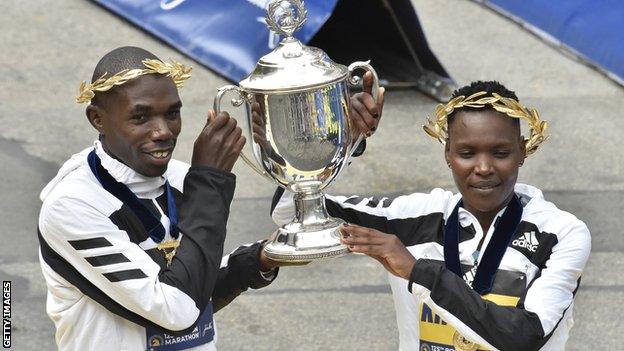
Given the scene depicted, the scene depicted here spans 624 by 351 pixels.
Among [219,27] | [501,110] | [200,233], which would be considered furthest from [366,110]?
[219,27]

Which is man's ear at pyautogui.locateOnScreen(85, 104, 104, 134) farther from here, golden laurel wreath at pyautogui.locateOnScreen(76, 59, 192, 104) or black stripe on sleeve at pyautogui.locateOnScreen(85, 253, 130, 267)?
black stripe on sleeve at pyautogui.locateOnScreen(85, 253, 130, 267)

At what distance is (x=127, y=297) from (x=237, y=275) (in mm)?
646

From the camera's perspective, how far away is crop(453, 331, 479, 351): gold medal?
12.8 feet

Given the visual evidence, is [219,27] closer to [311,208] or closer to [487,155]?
[311,208]

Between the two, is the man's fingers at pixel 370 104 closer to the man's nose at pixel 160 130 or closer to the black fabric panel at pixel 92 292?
the man's nose at pixel 160 130

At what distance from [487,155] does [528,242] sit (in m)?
0.31

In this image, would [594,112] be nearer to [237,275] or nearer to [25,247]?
[25,247]

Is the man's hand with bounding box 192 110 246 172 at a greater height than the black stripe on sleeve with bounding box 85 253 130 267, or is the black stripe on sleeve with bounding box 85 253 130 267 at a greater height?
the man's hand with bounding box 192 110 246 172

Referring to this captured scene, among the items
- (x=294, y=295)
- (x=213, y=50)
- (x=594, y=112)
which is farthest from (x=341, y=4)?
(x=294, y=295)

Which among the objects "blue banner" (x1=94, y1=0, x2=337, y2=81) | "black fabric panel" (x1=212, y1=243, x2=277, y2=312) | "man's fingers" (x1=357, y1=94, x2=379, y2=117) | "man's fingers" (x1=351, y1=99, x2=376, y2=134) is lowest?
"blue banner" (x1=94, y1=0, x2=337, y2=81)

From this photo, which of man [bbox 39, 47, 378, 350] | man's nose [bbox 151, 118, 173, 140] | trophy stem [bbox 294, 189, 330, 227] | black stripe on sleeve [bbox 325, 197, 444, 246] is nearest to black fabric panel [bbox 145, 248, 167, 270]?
man [bbox 39, 47, 378, 350]

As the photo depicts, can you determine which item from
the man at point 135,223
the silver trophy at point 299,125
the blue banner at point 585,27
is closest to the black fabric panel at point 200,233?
the man at point 135,223

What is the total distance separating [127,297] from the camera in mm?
3783

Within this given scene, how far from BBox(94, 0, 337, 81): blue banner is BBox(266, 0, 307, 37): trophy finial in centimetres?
565
